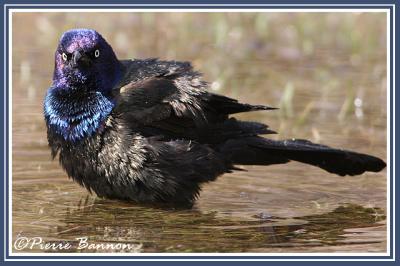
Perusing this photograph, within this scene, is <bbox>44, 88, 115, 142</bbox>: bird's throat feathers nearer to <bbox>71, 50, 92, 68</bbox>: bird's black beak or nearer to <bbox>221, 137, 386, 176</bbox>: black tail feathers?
<bbox>71, 50, 92, 68</bbox>: bird's black beak

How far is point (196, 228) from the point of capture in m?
5.25

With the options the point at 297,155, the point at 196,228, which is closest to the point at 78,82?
the point at 196,228

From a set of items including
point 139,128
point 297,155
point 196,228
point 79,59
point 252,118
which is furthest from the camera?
point 252,118

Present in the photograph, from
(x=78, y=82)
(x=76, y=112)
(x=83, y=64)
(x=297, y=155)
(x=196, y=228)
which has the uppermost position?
(x=83, y=64)

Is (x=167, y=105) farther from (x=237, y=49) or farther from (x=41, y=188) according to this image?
(x=237, y=49)

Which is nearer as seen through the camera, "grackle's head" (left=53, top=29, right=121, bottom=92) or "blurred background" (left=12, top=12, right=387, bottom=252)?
"blurred background" (left=12, top=12, right=387, bottom=252)

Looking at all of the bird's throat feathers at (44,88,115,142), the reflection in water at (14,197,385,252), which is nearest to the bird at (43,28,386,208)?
the bird's throat feathers at (44,88,115,142)

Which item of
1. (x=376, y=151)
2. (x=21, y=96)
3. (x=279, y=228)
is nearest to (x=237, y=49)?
(x=21, y=96)

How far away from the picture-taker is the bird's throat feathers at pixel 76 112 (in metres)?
5.57

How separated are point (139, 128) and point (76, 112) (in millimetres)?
416

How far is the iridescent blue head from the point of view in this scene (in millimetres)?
5637

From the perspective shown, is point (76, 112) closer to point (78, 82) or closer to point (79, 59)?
point (78, 82)

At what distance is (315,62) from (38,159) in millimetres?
4546

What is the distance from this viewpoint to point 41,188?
601cm
